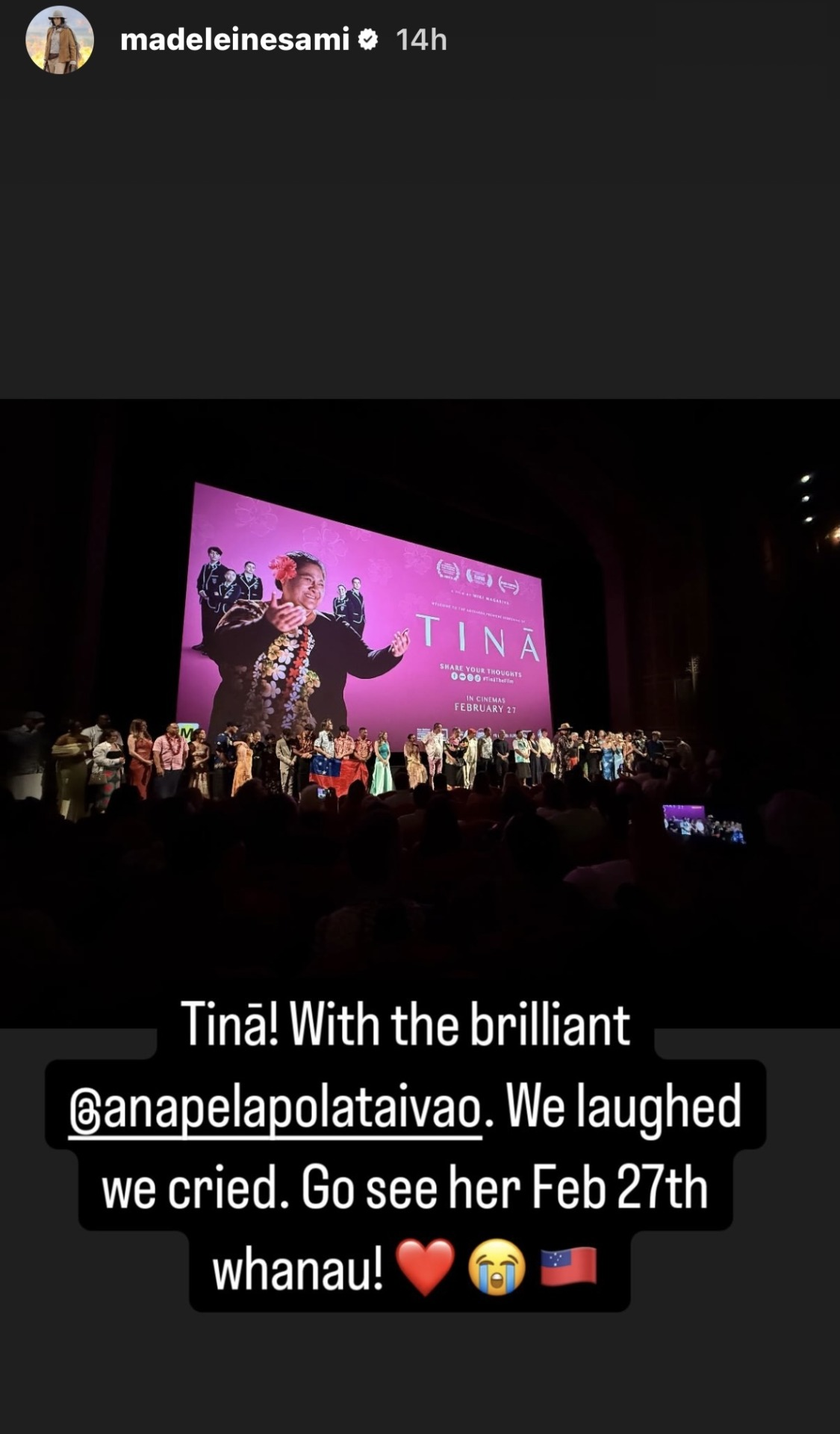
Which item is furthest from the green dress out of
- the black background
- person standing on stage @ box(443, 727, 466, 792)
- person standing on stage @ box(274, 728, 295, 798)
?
the black background

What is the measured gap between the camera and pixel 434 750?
774 cm

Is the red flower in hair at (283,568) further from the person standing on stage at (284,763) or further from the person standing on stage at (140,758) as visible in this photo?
the person standing on stage at (140,758)

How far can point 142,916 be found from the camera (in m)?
1.55

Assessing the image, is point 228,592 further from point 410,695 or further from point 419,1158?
point 419,1158

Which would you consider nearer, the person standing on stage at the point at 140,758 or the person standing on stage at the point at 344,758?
the person standing on stage at the point at 140,758

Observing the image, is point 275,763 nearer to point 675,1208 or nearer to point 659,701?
point 659,701

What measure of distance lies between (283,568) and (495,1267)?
6429 millimetres

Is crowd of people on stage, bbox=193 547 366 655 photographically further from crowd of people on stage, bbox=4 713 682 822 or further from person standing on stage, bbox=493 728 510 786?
person standing on stage, bbox=493 728 510 786

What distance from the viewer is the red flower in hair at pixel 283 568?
6.74 metres

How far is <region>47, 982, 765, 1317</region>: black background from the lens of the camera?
1.08 m

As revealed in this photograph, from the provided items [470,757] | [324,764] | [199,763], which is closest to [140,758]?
[199,763]

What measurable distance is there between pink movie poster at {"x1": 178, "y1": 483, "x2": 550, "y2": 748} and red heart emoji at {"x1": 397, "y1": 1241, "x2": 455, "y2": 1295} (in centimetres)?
558

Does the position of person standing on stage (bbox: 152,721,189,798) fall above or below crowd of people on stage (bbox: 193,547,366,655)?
below

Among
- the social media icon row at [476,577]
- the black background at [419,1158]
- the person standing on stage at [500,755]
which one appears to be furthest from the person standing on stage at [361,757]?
the black background at [419,1158]
